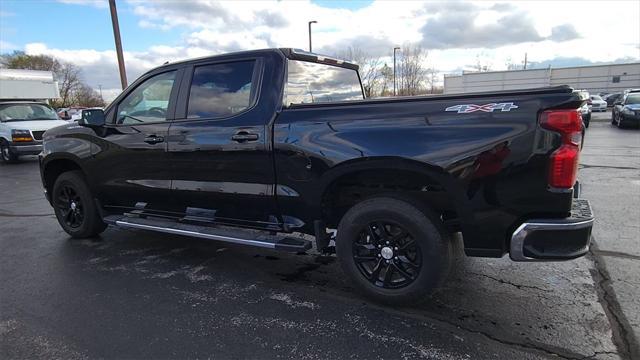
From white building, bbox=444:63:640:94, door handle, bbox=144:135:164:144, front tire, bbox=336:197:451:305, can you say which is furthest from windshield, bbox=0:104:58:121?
white building, bbox=444:63:640:94

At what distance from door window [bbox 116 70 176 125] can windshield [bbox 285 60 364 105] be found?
1.30m

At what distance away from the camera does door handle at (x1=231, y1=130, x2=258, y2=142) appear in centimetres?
396

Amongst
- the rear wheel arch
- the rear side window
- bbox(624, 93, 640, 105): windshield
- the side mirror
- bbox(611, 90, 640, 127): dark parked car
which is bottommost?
bbox(611, 90, 640, 127): dark parked car

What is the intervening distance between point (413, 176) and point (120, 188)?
3259 millimetres

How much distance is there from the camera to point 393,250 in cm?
355

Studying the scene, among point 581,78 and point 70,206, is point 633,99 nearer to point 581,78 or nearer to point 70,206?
point 70,206

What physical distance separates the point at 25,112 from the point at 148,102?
39.6ft

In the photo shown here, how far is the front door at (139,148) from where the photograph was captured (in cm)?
464

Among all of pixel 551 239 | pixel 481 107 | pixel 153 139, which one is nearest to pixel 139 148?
pixel 153 139

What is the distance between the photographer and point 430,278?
3402mm

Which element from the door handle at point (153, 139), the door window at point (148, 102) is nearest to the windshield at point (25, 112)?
the door window at point (148, 102)

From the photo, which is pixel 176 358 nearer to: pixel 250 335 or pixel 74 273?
pixel 250 335

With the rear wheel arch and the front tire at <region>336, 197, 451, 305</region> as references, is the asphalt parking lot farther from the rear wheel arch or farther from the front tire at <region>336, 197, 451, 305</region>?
the rear wheel arch

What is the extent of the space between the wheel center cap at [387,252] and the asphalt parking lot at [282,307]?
409 millimetres
